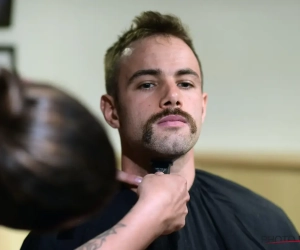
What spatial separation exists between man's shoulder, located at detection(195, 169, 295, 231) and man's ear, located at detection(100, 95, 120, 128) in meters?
0.21

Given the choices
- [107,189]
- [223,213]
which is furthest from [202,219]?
[107,189]

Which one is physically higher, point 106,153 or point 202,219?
point 106,153

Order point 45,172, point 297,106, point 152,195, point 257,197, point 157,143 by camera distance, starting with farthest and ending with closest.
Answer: point 297,106, point 257,197, point 157,143, point 152,195, point 45,172

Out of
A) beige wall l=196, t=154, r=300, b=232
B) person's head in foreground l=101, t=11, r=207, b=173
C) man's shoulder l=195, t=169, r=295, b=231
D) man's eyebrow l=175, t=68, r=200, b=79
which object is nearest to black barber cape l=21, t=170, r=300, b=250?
man's shoulder l=195, t=169, r=295, b=231

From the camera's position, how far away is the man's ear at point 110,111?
1.00 m

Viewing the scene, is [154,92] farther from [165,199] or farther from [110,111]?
[165,199]

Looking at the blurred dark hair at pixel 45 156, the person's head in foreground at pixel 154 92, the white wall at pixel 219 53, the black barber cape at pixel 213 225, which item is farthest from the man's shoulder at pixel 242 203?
the blurred dark hair at pixel 45 156

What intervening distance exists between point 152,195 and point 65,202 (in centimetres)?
34

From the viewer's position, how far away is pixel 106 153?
1.32 ft

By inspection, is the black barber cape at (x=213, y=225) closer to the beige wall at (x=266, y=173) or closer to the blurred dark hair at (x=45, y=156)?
the beige wall at (x=266, y=173)

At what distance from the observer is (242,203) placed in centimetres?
98

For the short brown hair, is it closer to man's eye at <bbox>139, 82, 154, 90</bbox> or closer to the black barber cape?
man's eye at <bbox>139, 82, 154, 90</bbox>

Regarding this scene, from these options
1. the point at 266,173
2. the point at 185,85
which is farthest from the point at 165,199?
the point at 266,173

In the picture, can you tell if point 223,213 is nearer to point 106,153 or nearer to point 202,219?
point 202,219
